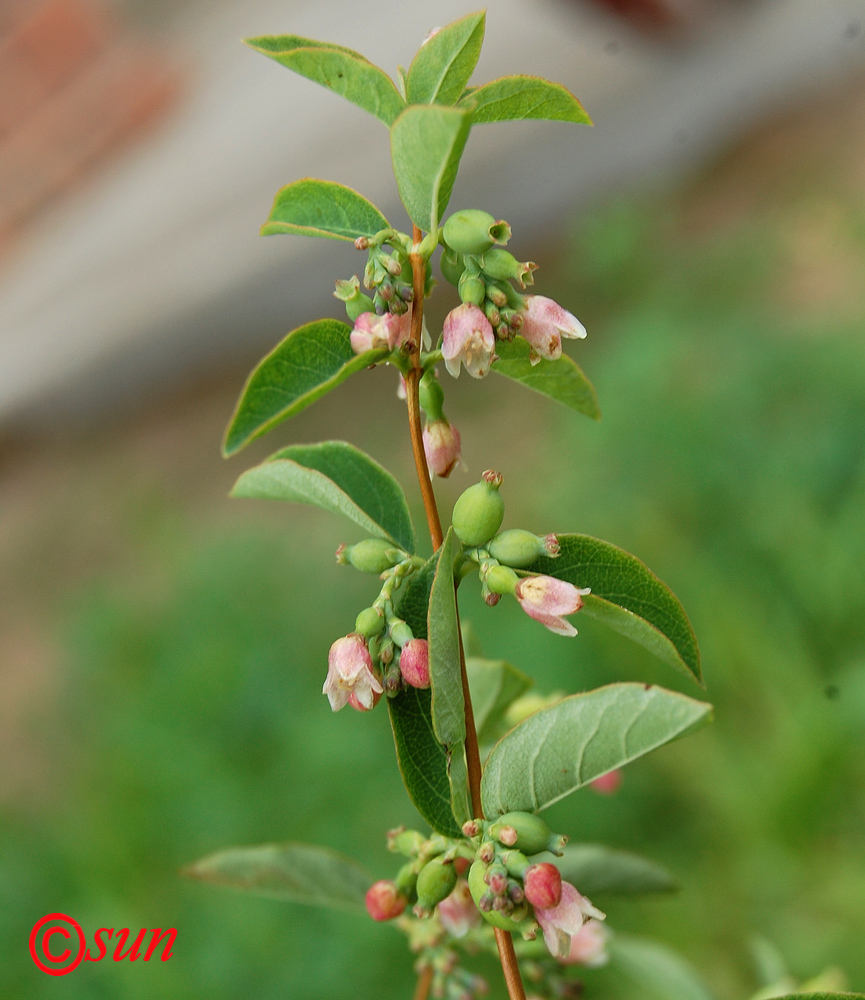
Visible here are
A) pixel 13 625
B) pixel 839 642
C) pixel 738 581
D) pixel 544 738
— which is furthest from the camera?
pixel 13 625

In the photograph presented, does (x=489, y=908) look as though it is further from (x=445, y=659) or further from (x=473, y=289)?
(x=473, y=289)

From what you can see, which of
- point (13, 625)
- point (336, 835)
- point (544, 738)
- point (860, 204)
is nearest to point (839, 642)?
point (336, 835)

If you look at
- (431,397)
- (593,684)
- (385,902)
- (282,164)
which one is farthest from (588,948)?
(282,164)

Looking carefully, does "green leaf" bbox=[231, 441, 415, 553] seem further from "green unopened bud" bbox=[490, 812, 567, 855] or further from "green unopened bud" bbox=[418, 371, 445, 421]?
"green unopened bud" bbox=[490, 812, 567, 855]

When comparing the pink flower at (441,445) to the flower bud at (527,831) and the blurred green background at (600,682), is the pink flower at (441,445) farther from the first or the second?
the blurred green background at (600,682)

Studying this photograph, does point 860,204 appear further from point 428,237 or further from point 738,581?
point 428,237
